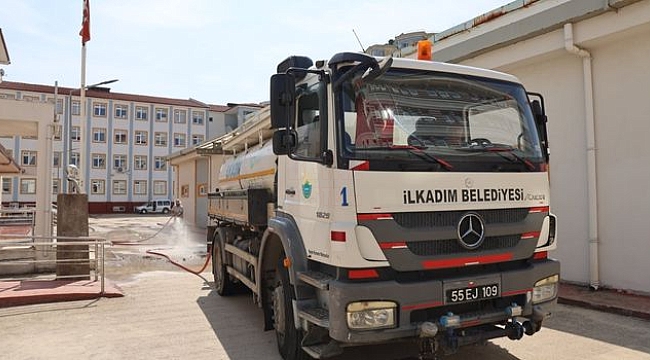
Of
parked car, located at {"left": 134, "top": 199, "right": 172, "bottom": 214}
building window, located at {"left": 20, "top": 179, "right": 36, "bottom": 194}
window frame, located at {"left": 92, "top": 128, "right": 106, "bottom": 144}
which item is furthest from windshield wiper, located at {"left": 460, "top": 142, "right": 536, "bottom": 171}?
window frame, located at {"left": 92, "top": 128, "right": 106, "bottom": 144}

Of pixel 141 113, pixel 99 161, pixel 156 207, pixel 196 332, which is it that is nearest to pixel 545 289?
pixel 196 332

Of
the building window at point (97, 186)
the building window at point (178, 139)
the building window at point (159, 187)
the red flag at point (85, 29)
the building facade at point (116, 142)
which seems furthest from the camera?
the building window at point (178, 139)

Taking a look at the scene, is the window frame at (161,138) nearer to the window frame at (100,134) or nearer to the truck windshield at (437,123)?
the window frame at (100,134)

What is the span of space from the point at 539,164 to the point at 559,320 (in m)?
2.89

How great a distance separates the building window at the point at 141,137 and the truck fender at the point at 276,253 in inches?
2053

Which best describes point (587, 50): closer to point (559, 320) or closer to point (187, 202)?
point (559, 320)

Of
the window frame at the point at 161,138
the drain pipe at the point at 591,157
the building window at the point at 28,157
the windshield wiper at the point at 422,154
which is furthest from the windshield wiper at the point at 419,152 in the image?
the window frame at the point at 161,138

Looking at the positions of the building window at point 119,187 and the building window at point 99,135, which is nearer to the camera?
the building window at point 99,135

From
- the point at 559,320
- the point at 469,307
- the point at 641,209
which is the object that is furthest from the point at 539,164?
the point at 641,209

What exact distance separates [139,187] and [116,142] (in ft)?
17.6

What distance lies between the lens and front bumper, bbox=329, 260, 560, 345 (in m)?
3.66

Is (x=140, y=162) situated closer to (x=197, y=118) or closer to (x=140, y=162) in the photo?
(x=140, y=162)

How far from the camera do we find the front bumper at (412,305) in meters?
3.66

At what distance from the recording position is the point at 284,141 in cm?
435
